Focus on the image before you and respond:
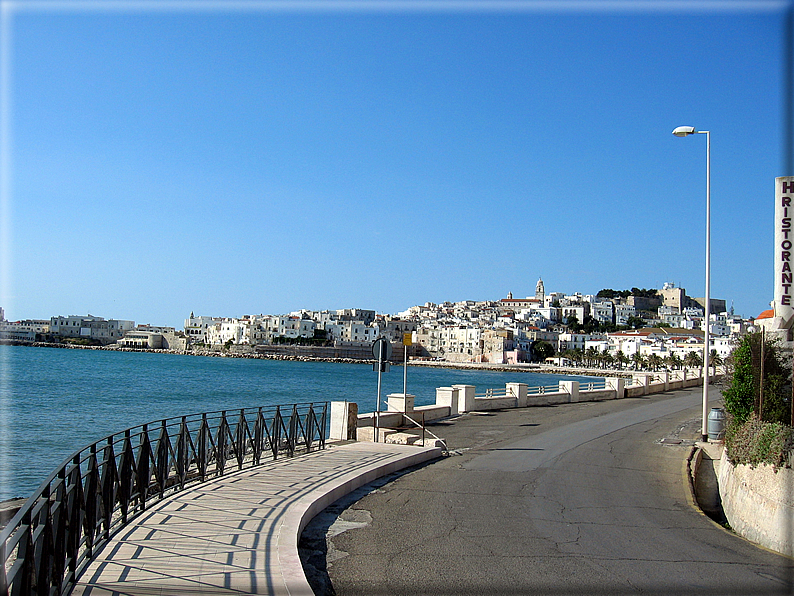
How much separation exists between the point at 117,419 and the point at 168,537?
114 ft

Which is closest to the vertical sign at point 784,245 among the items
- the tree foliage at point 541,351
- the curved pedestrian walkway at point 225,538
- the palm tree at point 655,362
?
the curved pedestrian walkway at point 225,538

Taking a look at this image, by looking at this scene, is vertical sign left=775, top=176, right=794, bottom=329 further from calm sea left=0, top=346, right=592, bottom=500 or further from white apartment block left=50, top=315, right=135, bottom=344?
white apartment block left=50, top=315, right=135, bottom=344

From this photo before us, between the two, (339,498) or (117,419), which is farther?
(117,419)

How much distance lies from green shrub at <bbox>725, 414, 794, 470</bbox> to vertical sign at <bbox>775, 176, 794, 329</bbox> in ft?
15.7

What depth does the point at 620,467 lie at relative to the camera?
14.1 meters

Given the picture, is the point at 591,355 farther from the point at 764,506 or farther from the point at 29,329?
the point at 764,506

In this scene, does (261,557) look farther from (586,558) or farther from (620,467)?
(620,467)

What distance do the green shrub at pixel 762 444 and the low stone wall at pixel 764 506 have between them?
4.4 inches

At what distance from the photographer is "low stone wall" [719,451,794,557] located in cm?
829

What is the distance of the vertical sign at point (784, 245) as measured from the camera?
14.7 m

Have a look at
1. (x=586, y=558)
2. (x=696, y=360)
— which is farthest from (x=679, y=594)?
(x=696, y=360)

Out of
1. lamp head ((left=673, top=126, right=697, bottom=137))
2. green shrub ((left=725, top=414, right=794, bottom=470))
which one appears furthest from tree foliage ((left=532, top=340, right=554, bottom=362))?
green shrub ((left=725, top=414, right=794, bottom=470))

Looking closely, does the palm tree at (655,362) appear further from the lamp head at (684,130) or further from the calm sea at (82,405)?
the lamp head at (684,130)

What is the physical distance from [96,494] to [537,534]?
5053mm
